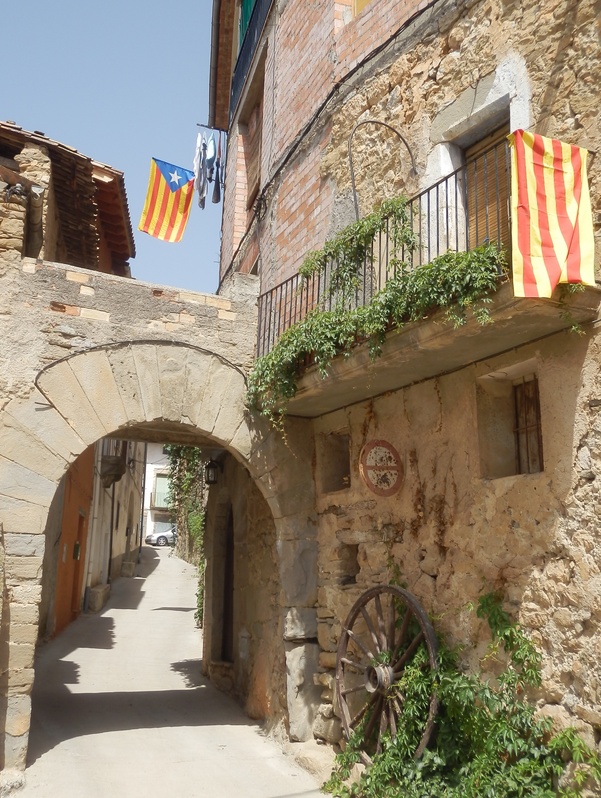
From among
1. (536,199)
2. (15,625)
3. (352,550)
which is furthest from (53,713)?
(536,199)

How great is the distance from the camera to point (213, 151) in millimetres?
12344

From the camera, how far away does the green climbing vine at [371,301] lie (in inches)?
175

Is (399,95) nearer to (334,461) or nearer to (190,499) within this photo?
(334,461)

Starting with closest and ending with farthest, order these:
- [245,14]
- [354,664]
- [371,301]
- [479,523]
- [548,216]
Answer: [548,216] < [479,523] < [371,301] < [354,664] < [245,14]

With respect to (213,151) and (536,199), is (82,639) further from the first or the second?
(536,199)

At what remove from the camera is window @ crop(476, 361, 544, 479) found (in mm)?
5020

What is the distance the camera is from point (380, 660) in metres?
5.45

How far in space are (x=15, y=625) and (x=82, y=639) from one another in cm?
707

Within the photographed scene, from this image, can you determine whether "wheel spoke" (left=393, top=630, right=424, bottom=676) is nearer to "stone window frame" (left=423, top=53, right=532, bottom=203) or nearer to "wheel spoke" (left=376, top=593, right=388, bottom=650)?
"wheel spoke" (left=376, top=593, right=388, bottom=650)

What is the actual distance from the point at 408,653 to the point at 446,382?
6.24ft

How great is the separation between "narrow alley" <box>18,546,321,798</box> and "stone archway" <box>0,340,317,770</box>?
0.50m

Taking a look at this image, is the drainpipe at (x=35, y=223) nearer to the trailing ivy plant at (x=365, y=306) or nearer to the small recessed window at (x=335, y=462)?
the trailing ivy plant at (x=365, y=306)

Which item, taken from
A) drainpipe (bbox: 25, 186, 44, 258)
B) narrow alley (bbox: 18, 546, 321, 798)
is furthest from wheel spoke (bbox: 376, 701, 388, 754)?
drainpipe (bbox: 25, 186, 44, 258)

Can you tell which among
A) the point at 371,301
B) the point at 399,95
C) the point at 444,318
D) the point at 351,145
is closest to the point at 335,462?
the point at 371,301
